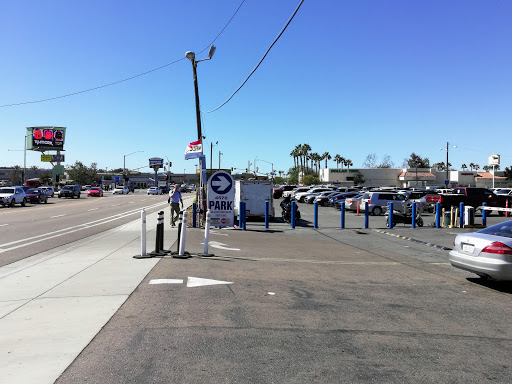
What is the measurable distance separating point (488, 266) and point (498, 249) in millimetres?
341

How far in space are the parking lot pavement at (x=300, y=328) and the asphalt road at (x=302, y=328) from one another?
0.6 inches

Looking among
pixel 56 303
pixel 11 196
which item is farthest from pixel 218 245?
pixel 11 196

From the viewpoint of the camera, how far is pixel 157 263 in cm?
909

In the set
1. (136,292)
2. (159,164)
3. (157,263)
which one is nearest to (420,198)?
(157,263)

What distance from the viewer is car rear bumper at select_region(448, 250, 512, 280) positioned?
7.16m

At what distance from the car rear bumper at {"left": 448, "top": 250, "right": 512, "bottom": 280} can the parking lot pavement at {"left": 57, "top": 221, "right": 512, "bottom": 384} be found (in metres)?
0.37

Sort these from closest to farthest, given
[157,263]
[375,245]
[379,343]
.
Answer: [379,343] < [157,263] < [375,245]

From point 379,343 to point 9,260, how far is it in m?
8.86

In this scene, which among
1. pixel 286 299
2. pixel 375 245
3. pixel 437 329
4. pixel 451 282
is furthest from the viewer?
pixel 375 245

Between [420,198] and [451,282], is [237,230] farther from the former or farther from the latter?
[420,198]

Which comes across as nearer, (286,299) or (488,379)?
(488,379)

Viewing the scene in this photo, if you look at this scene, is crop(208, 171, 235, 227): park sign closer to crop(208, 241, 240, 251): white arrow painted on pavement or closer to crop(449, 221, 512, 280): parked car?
crop(208, 241, 240, 251): white arrow painted on pavement

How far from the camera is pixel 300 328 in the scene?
5.15m

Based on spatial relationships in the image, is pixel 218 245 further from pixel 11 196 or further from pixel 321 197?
pixel 321 197
